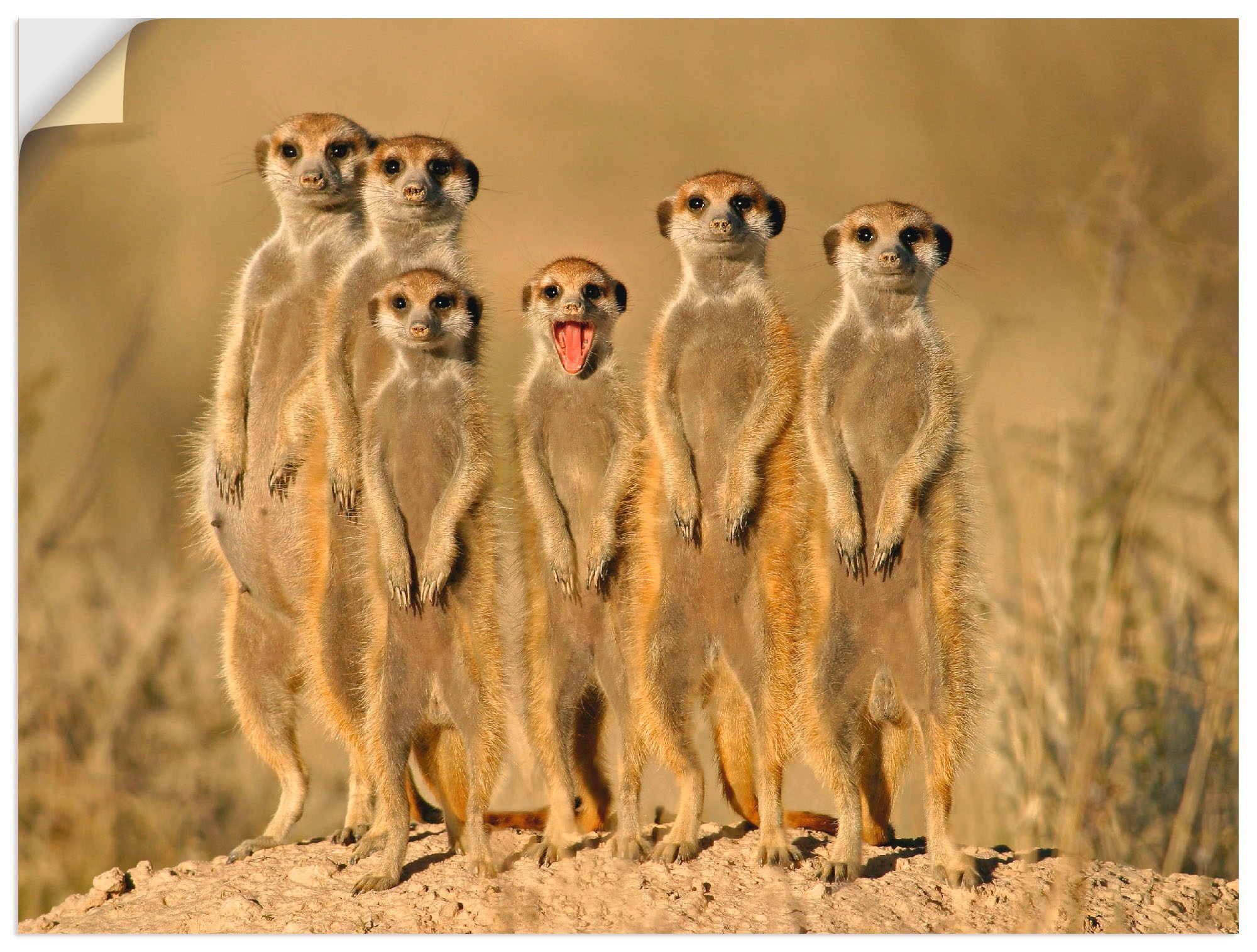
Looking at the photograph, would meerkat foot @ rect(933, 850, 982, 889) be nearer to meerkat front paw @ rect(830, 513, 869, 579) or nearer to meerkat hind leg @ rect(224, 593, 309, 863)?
meerkat front paw @ rect(830, 513, 869, 579)

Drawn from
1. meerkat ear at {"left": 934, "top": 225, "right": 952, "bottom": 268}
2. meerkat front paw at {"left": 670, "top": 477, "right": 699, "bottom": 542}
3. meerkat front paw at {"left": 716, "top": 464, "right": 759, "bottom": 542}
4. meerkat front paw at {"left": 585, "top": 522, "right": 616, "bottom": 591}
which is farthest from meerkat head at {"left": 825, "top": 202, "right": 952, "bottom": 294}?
meerkat front paw at {"left": 585, "top": 522, "right": 616, "bottom": 591}

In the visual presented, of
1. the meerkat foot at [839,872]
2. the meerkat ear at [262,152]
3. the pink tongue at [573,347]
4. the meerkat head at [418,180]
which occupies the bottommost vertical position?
the meerkat foot at [839,872]

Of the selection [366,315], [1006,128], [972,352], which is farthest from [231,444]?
[1006,128]

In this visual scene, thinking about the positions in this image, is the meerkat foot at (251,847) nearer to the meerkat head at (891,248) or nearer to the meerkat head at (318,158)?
the meerkat head at (318,158)

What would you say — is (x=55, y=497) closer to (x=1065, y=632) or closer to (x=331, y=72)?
(x=331, y=72)

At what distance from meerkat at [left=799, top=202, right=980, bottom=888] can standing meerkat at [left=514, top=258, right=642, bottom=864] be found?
23.6 inches

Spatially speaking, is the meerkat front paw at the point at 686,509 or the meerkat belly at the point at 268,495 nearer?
the meerkat front paw at the point at 686,509

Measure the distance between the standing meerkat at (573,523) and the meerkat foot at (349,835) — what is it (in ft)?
2.26

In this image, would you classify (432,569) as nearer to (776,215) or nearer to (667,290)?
(667,290)

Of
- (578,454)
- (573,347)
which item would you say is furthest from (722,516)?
(573,347)

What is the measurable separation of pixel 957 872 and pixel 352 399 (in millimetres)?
2356

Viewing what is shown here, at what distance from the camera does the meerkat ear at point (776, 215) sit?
429 cm

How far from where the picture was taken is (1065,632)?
4.55 m

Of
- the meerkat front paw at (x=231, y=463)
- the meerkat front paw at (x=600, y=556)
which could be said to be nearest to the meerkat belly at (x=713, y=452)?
the meerkat front paw at (x=600, y=556)
